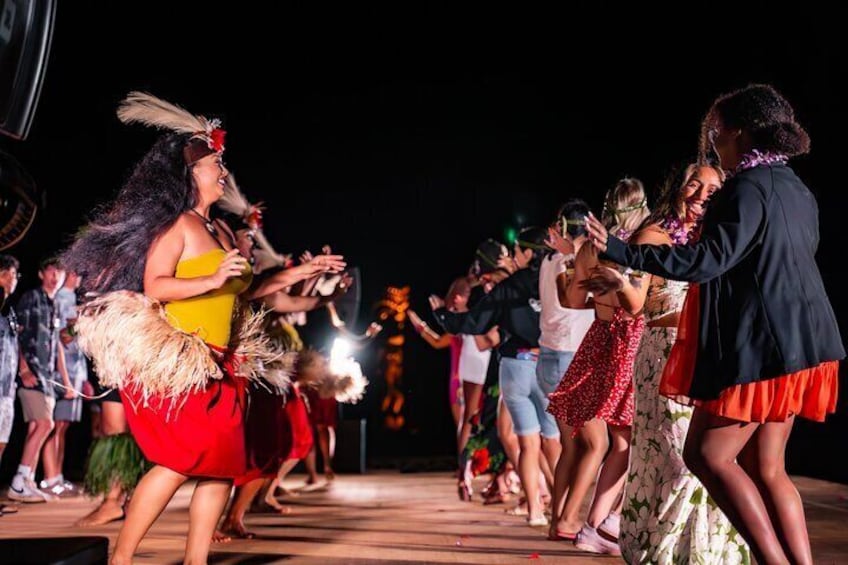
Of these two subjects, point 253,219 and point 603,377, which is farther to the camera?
point 253,219

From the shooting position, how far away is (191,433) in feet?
10.9

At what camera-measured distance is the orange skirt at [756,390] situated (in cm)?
263

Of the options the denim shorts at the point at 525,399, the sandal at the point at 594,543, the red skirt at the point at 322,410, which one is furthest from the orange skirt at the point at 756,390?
the red skirt at the point at 322,410

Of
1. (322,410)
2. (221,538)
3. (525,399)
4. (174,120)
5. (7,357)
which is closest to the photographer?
(174,120)

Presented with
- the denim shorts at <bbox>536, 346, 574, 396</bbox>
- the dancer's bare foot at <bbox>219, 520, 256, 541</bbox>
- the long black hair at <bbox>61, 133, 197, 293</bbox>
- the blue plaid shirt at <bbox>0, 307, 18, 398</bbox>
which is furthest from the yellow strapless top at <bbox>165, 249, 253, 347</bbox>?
the blue plaid shirt at <bbox>0, 307, 18, 398</bbox>

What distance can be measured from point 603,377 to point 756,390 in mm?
1811

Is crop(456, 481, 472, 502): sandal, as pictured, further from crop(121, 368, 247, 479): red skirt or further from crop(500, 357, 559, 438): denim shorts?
crop(121, 368, 247, 479): red skirt

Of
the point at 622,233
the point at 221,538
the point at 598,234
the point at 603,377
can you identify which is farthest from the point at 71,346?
the point at 598,234

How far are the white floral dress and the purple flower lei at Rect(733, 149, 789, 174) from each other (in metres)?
0.86

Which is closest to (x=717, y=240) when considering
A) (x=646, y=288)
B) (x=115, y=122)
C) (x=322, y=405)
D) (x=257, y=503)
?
(x=646, y=288)

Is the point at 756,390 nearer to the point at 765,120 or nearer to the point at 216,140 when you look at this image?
the point at 765,120

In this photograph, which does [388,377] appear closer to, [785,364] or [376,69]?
[376,69]

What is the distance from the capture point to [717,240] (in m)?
2.62

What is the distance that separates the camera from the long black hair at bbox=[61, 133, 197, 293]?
3496 mm
